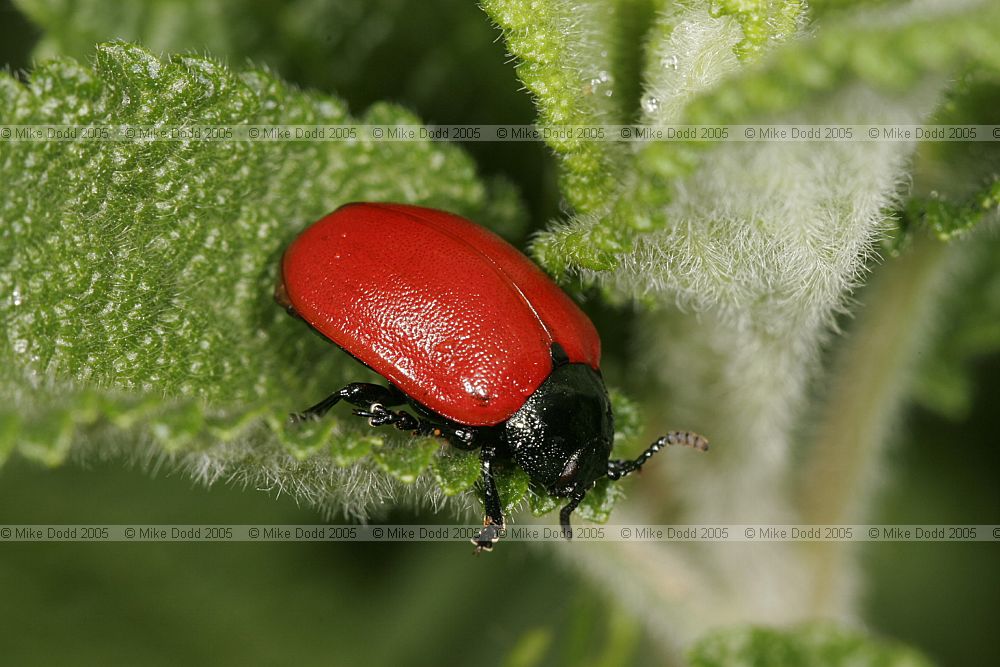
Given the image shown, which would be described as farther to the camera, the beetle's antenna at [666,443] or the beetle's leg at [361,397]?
the beetle's antenna at [666,443]

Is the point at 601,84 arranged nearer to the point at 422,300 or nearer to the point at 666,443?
the point at 422,300

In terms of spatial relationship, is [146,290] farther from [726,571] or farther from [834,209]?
[726,571]

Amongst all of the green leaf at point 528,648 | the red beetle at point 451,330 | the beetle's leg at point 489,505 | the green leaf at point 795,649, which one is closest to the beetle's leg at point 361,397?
the red beetle at point 451,330

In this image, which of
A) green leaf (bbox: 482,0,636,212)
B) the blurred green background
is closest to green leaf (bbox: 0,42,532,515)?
green leaf (bbox: 482,0,636,212)

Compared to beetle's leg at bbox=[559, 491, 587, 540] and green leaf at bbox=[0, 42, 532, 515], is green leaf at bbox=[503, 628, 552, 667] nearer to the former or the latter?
beetle's leg at bbox=[559, 491, 587, 540]

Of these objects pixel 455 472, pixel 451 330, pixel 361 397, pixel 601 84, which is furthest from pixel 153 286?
pixel 601 84

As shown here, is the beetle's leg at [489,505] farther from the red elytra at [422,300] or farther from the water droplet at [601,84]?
the water droplet at [601,84]
